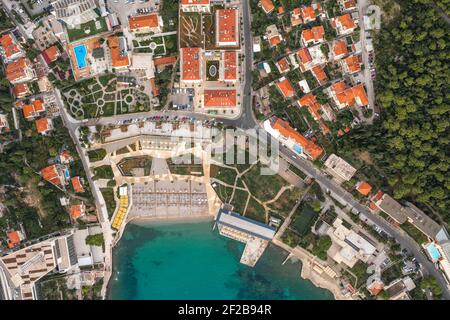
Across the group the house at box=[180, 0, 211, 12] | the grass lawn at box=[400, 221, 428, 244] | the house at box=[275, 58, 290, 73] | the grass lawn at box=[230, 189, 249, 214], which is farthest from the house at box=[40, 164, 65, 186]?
the grass lawn at box=[400, 221, 428, 244]

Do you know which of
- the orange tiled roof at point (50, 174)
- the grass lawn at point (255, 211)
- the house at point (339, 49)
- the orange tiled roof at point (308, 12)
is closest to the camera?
the house at point (339, 49)

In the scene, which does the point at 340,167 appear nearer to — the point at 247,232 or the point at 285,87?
the point at 285,87

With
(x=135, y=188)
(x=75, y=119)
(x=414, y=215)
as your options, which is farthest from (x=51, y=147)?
(x=414, y=215)

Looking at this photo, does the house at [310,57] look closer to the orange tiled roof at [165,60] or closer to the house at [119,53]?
the orange tiled roof at [165,60]

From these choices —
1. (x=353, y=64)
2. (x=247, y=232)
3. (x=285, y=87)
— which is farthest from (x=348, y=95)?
(x=247, y=232)

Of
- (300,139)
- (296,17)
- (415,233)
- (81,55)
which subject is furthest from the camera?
(81,55)

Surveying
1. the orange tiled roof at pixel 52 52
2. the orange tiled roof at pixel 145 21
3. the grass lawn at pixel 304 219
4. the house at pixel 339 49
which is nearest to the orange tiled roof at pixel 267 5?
the house at pixel 339 49
